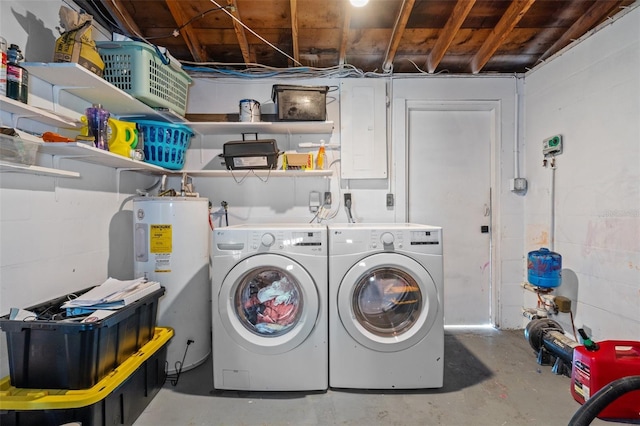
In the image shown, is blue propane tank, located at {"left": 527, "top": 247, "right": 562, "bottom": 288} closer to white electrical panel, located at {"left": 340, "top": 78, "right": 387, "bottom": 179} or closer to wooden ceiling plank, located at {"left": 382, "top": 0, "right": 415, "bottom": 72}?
white electrical panel, located at {"left": 340, "top": 78, "right": 387, "bottom": 179}

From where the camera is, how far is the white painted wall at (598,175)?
1.80m

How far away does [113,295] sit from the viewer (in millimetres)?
1507

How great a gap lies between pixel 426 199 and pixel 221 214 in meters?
1.86

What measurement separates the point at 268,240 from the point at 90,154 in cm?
104

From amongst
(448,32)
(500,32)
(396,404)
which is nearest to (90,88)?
(448,32)

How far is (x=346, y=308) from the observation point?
176 centimetres

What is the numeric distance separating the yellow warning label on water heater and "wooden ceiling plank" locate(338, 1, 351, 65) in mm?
1823

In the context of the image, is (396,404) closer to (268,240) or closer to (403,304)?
(403,304)

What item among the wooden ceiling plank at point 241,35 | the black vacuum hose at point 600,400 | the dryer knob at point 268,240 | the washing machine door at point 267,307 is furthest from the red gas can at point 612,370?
the wooden ceiling plank at point 241,35

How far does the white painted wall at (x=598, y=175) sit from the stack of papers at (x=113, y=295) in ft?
9.37

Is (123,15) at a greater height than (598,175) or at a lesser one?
greater

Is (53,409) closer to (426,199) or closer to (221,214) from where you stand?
(221,214)

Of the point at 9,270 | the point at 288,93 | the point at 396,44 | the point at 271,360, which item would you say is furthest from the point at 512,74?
the point at 9,270

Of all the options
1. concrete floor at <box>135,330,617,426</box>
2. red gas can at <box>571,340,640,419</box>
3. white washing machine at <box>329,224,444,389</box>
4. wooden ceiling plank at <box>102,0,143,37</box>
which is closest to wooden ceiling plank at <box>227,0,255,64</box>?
wooden ceiling plank at <box>102,0,143,37</box>
